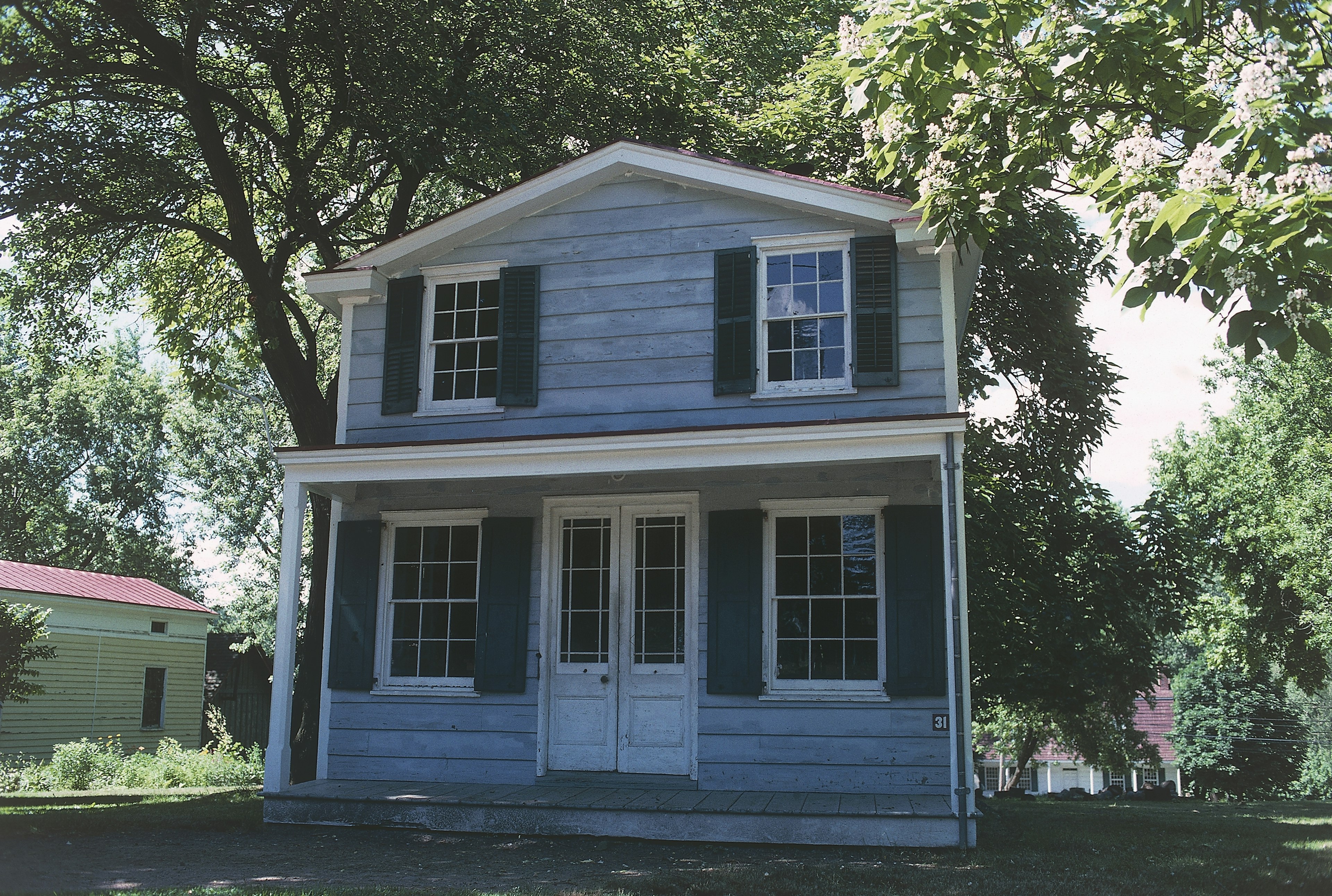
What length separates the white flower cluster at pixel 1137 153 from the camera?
20.2 feet

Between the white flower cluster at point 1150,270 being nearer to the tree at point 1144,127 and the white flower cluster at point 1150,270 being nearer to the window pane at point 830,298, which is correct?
the tree at point 1144,127

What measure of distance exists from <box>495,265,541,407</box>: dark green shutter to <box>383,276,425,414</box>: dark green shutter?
2.98 feet

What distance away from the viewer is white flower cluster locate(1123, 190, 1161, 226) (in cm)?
593

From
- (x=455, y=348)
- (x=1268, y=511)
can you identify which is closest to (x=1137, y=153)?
(x=455, y=348)

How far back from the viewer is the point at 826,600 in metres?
9.41

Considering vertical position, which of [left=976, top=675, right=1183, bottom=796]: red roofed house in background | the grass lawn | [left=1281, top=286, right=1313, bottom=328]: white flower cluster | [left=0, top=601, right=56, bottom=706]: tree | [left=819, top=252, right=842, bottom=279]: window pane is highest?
[left=819, top=252, right=842, bottom=279]: window pane

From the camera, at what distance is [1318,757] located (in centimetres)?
3092

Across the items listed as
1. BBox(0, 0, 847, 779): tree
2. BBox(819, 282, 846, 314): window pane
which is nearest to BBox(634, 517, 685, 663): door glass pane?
BBox(819, 282, 846, 314): window pane

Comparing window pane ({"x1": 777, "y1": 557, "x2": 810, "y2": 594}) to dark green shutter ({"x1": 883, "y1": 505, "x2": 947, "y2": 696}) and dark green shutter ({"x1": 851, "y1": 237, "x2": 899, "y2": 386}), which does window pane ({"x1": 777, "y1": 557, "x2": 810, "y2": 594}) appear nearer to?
dark green shutter ({"x1": 883, "y1": 505, "x2": 947, "y2": 696})

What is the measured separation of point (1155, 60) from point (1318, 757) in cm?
3079

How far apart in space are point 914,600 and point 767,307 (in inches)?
119

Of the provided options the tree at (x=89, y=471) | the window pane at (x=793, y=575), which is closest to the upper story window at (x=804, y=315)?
the window pane at (x=793, y=575)

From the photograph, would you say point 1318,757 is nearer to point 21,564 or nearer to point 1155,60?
point 1155,60

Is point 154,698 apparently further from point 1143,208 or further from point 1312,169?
A: point 1312,169
